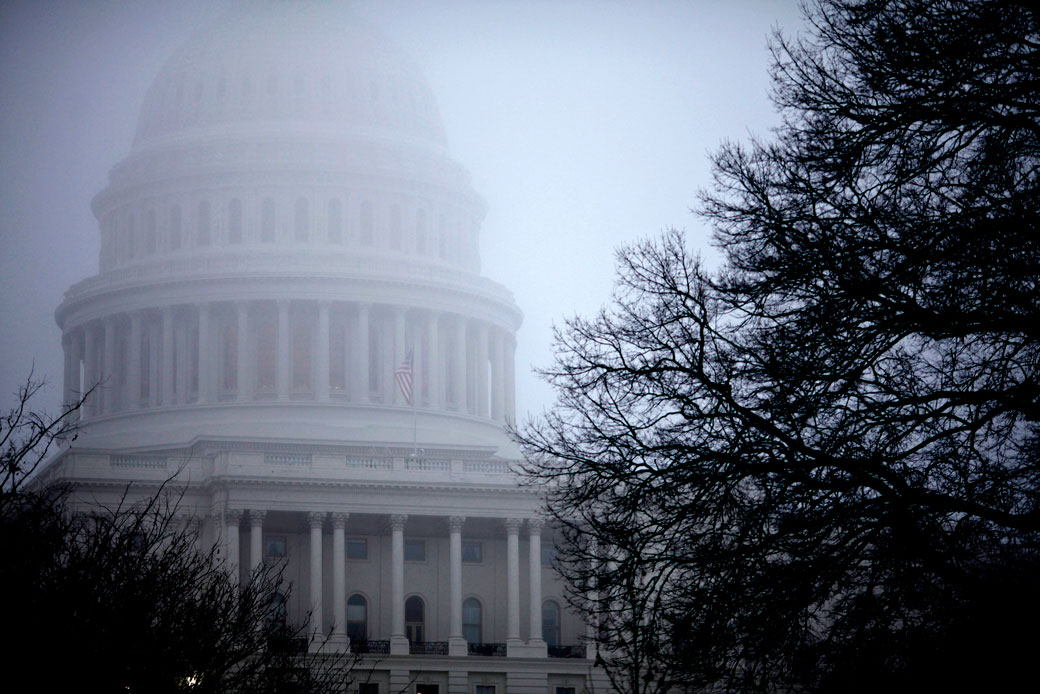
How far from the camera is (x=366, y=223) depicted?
133875 millimetres

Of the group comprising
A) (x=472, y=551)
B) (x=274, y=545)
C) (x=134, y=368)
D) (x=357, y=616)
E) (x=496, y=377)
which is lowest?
(x=357, y=616)

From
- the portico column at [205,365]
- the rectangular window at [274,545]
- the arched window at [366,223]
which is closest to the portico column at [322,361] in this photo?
the portico column at [205,365]

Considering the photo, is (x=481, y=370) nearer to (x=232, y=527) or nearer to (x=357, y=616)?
(x=357, y=616)

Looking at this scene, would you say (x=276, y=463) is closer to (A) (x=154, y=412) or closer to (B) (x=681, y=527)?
(A) (x=154, y=412)

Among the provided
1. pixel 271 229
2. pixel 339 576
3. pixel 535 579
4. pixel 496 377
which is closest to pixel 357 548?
pixel 339 576

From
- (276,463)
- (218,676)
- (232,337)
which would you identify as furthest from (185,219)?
(218,676)

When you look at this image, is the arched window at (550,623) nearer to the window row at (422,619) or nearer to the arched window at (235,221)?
the window row at (422,619)

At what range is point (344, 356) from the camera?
126 metres

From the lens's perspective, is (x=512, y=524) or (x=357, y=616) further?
(x=357, y=616)

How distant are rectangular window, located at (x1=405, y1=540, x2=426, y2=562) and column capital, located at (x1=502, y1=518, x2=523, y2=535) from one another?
5854 millimetres

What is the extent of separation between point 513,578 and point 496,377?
35.6 meters

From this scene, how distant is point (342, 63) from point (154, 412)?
117 feet

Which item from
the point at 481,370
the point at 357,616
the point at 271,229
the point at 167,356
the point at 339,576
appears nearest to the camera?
the point at 339,576

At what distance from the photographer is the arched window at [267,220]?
434 feet
